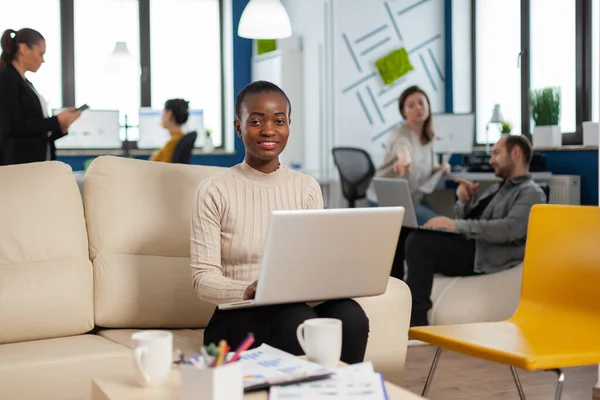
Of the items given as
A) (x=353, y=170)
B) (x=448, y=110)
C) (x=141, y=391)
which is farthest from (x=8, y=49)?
(x=448, y=110)

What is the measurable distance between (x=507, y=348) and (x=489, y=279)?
63.7 inches

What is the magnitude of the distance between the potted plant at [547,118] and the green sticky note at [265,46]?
2.69 m

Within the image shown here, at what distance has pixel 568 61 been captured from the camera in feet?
19.5

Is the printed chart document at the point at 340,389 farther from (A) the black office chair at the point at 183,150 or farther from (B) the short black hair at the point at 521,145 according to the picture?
(A) the black office chair at the point at 183,150

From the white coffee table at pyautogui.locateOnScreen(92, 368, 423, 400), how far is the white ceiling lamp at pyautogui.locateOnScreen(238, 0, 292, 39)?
12.6 feet

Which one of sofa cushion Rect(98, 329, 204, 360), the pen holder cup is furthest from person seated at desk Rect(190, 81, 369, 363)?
the pen holder cup

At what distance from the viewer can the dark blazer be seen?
388 cm

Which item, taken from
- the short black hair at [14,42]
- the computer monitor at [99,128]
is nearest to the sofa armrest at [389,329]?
the short black hair at [14,42]

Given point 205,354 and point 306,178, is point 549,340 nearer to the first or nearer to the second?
point 306,178

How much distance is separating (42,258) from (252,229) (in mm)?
669

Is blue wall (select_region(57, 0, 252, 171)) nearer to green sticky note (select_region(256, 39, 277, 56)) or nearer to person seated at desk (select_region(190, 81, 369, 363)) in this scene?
green sticky note (select_region(256, 39, 277, 56))

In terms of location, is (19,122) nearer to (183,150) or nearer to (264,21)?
(183,150)

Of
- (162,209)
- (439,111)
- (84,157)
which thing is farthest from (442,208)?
(162,209)

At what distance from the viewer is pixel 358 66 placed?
6.91 meters
